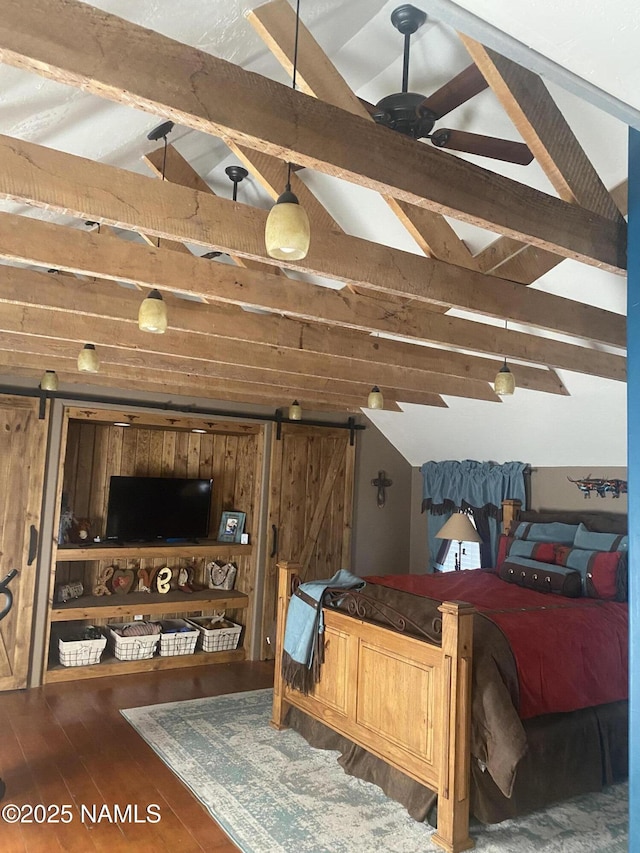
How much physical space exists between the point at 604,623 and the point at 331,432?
337 centimetres

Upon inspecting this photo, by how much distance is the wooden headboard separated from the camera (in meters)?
4.91

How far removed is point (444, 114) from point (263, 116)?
0.95m

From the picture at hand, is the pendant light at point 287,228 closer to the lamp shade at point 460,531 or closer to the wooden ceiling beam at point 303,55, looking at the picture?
the wooden ceiling beam at point 303,55

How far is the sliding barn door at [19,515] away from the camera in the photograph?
198 inches

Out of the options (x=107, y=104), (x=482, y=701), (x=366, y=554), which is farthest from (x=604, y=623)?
(x=107, y=104)

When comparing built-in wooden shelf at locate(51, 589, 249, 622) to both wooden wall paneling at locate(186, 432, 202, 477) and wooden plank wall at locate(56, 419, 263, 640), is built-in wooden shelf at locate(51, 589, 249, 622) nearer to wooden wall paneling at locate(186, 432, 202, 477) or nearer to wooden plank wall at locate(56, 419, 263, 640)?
wooden plank wall at locate(56, 419, 263, 640)

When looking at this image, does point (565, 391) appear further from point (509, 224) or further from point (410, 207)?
point (509, 224)

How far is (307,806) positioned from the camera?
329 cm

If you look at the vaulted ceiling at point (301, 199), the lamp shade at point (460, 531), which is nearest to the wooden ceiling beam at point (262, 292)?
the vaulted ceiling at point (301, 199)

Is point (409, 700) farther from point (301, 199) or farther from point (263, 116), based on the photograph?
point (263, 116)

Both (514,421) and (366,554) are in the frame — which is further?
(366,554)

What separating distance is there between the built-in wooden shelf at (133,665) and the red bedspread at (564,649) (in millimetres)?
2747

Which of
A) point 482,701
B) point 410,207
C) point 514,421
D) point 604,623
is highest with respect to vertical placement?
point 410,207

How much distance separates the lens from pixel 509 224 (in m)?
2.08
